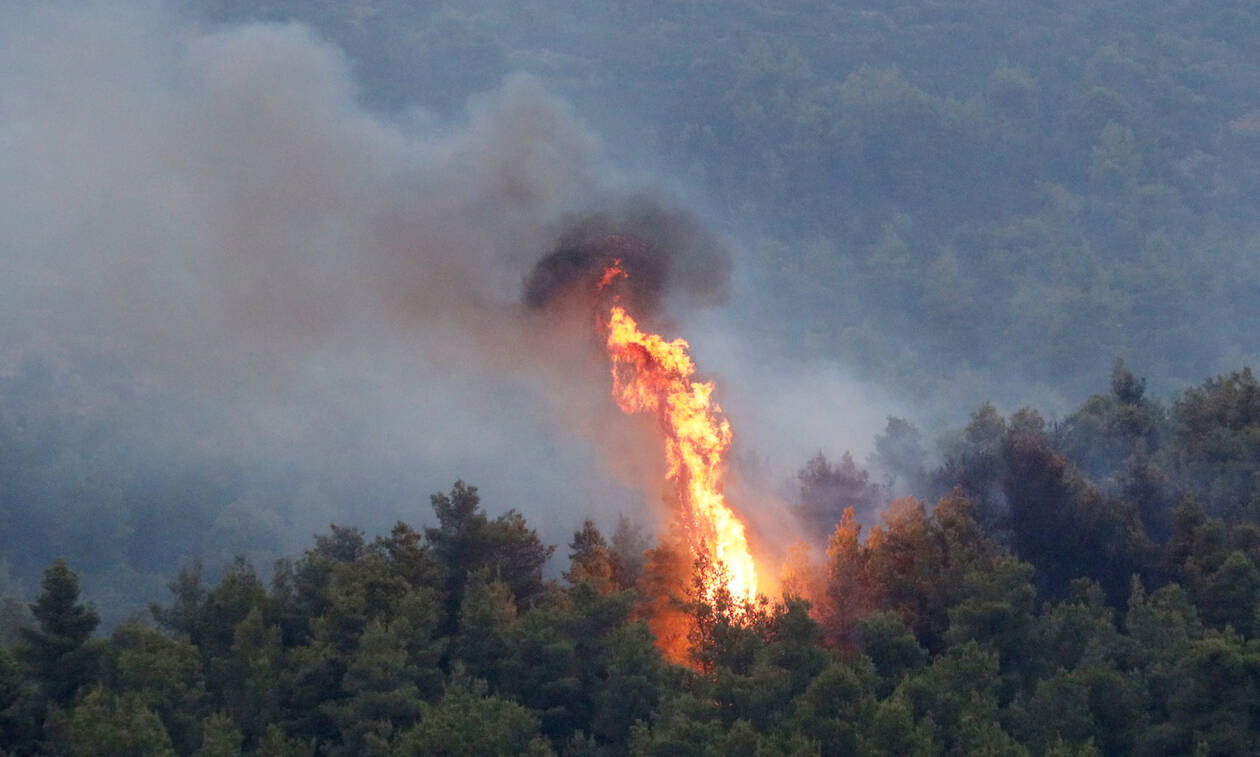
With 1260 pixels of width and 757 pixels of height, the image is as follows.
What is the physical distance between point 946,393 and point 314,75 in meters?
92.0

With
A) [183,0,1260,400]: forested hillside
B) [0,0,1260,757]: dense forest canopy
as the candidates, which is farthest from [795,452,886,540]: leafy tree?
[183,0,1260,400]: forested hillside

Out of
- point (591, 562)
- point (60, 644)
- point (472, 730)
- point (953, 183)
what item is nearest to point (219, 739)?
point (472, 730)

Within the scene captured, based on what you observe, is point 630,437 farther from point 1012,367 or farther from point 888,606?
point 1012,367

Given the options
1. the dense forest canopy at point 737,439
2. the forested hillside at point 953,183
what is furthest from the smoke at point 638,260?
the forested hillside at point 953,183

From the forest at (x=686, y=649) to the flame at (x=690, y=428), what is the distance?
0.93 meters

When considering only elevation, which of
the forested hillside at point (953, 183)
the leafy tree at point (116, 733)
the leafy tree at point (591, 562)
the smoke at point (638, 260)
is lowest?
the leafy tree at point (116, 733)

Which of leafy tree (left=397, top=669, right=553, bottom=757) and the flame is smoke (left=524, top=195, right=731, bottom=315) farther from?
leafy tree (left=397, top=669, right=553, bottom=757)

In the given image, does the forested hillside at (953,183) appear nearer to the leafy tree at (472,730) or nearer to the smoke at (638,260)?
the smoke at (638,260)

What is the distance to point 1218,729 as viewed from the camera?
3822 cm

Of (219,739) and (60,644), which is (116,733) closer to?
(219,739)

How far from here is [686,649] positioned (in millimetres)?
44812

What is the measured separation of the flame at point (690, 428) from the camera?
4488cm

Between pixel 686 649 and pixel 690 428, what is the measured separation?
5.50 metres

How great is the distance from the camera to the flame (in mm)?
44875
